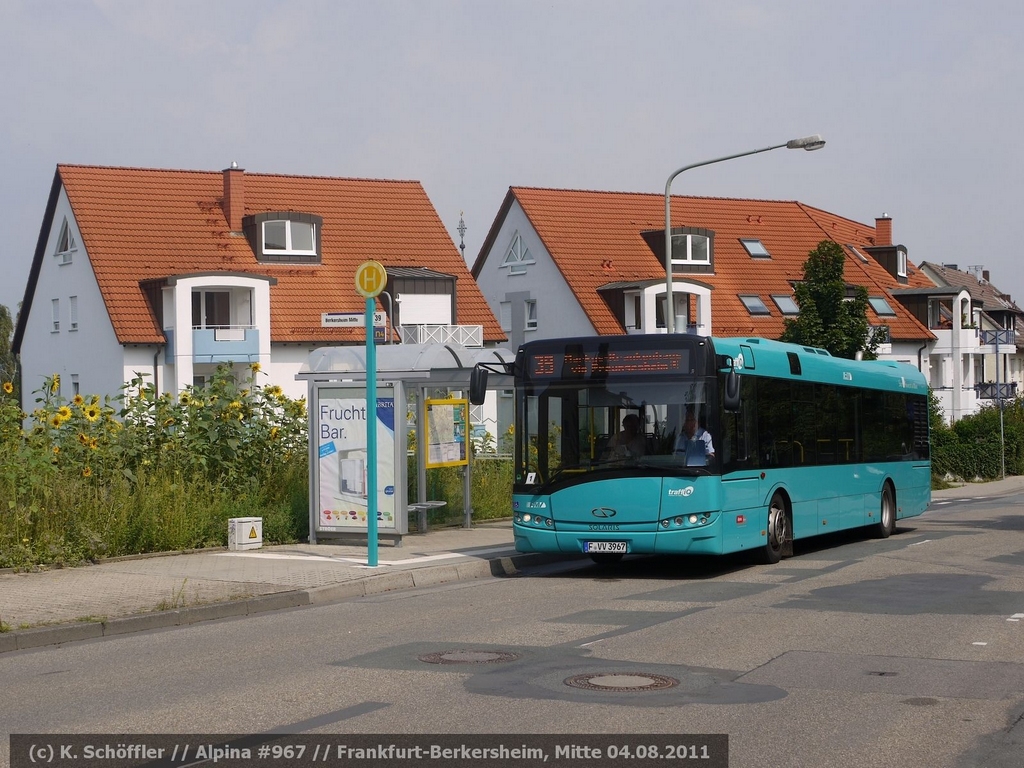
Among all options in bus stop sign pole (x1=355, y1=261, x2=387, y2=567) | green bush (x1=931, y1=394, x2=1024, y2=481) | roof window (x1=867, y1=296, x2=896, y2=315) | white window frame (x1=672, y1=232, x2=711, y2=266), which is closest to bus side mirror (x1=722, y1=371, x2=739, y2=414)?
bus stop sign pole (x1=355, y1=261, x2=387, y2=567)

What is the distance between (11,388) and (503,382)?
6567 millimetres

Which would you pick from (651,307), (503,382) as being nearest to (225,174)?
(651,307)

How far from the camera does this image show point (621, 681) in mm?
8523

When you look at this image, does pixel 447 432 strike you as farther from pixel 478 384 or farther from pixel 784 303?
pixel 784 303

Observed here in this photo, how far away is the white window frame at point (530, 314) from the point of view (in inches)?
2223

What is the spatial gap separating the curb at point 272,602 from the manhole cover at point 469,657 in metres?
3.11

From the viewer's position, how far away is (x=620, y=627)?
11.1m

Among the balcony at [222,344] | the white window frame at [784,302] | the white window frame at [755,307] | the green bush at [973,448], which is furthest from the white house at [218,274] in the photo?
the green bush at [973,448]

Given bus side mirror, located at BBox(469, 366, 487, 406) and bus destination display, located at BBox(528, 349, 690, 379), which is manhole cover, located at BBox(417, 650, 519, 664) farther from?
bus destination display, located at BBox(528, 349, 690, 379)

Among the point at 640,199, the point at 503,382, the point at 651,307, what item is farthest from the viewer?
the point at 640,199

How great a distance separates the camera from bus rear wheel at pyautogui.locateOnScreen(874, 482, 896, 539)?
20.5m

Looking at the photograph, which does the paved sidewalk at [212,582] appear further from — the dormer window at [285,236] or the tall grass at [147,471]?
the dormer window at [285,236]

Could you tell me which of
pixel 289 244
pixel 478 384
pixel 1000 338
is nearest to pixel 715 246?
pixel 289 244

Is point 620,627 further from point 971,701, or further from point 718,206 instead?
point 718,206
